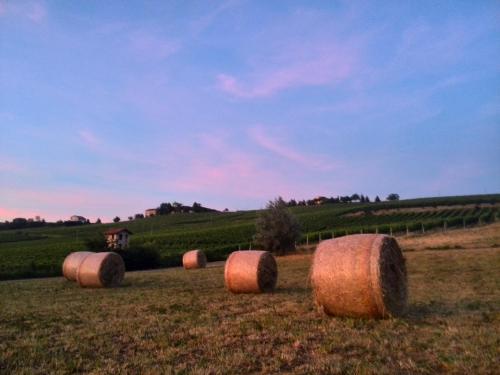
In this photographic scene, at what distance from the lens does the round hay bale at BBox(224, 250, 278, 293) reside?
13711 mm

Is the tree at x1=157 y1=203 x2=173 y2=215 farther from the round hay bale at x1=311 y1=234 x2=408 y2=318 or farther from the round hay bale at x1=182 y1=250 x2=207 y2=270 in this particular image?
the round hay bale at x1=311 y1=234 x2=408 y2=318

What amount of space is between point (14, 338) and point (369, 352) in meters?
5.77

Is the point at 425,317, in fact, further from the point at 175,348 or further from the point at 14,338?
the point at 14,338

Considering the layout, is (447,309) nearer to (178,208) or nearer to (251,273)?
(251,273)

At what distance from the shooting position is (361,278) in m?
8.67

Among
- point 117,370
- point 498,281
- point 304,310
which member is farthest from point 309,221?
point 117,370

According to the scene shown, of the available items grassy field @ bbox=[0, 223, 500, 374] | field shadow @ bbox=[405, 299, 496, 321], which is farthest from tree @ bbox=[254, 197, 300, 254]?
field shadow @ bbox=[405, 299, 496, 321]

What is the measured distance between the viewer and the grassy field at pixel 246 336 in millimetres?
5902

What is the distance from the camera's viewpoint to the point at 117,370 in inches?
228

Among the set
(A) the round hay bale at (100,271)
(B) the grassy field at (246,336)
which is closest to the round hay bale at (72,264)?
(A) the round hay bale at (100,271)

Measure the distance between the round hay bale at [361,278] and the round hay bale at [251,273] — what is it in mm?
4478

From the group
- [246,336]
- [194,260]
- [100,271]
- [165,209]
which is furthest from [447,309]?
[165,209]

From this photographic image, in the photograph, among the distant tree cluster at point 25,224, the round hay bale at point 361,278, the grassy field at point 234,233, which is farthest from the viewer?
the distant tree cluster at point 25,224

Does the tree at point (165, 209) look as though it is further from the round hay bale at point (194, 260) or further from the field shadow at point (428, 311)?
the field shadow at point (428, 311)
